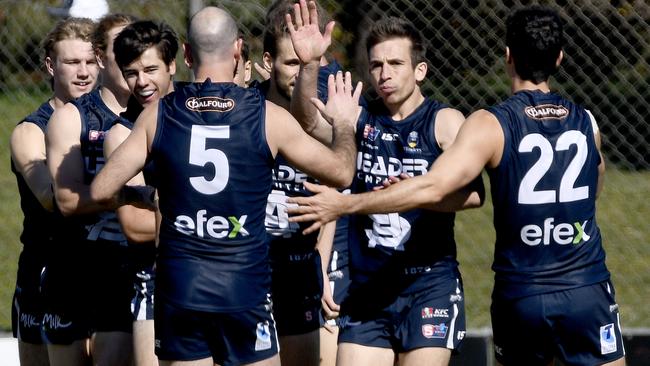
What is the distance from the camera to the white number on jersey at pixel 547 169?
500 cm

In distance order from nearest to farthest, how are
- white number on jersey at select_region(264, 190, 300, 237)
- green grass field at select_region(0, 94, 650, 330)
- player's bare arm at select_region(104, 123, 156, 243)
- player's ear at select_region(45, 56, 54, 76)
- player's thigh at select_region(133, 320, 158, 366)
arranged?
player's bare arm at select_region(104, 123, 156, 243) < player's thigh at select_region(133, 320, 158, 366) < white number on jersey at select_region(264, 190, 300, 237) < player's ear at select_region(45, 56, 54, 76) < green grass field at select_region(0, 94, 650, 330)

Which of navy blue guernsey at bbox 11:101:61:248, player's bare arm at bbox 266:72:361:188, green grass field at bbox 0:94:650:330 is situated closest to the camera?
player's bare arm at bbox 266:72:361:188

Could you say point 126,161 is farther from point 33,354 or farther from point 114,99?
point 33,354

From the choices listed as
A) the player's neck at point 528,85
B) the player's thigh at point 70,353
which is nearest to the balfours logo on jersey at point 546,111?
the player's neck at point 528,85

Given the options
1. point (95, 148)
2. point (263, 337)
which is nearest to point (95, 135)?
point (95, 148)

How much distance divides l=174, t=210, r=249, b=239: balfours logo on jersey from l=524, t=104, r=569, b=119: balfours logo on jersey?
4.34 feet

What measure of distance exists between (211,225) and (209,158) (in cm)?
28

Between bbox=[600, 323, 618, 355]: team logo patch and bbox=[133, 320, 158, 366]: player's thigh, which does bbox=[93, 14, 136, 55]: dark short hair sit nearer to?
bbox=[133, 320, 158, 366]: player's thigh

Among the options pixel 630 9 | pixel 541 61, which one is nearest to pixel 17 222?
pixel 630 9

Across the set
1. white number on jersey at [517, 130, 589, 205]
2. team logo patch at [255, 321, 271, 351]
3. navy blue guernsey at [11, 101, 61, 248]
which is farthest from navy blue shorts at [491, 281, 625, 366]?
navy blue guernsey at [11, 101, 61, 248]

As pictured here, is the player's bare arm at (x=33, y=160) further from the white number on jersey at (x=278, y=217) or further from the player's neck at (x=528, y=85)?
the player's neck at (x=528, y=85)

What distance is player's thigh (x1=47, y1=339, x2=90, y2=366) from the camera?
5797 millimetres

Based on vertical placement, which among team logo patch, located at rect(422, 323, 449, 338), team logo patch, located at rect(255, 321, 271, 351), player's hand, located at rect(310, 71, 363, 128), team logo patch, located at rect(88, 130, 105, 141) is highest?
player's hand, located at rect(310, 71, 363, 128)

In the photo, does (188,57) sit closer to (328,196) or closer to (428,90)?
(328,196)
